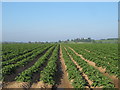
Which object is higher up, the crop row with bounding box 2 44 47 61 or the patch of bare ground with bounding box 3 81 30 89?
the crop row with bounding box 2 44 47 61

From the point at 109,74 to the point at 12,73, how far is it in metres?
6.53

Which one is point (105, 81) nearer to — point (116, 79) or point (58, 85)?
point (116, 79)

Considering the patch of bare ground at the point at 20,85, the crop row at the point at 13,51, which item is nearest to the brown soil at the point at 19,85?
the patch of bare ground at the point at 20,85

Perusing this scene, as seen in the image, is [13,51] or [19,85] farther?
[13,51]

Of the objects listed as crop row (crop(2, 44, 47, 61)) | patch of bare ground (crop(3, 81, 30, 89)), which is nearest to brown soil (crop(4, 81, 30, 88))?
patch of bare ground (crop(3, 81, 30, 89))

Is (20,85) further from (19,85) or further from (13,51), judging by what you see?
(13,51)

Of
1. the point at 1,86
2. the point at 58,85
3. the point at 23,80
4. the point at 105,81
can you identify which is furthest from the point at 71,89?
the point at 1,86

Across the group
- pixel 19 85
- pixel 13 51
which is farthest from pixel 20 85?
pixel 13 51

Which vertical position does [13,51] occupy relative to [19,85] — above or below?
above

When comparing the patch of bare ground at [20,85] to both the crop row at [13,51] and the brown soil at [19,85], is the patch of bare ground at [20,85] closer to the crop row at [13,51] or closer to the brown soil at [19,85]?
the brown soil at [19,85]

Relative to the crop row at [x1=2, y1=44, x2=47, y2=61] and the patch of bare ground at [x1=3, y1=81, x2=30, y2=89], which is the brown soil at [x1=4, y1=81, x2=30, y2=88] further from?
the crop row at [x1=2, y1=44, x2=47, y2=61]

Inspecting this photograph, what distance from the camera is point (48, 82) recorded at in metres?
6.96

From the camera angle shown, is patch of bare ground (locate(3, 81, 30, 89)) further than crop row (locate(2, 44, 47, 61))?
No

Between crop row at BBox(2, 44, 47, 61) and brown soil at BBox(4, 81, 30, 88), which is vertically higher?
crop row at BBox(2, 44, 47, 61)
